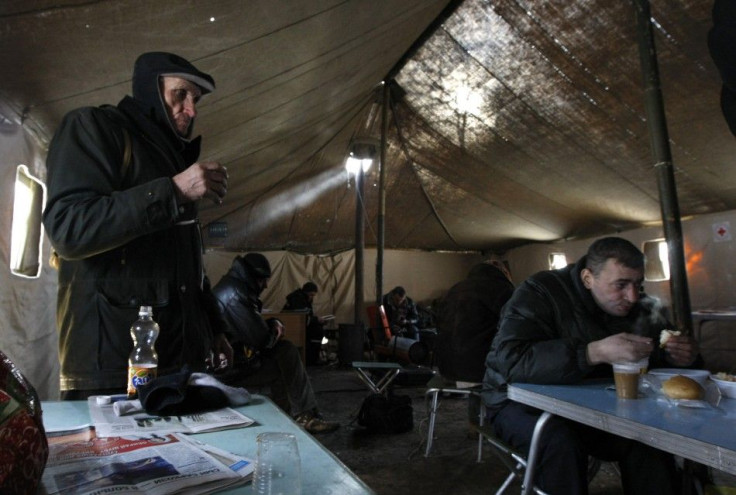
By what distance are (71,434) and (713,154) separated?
723 centimetres

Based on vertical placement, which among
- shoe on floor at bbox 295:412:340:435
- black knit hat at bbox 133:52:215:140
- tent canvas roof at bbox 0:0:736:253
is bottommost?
shoe on floor at bbox 295:412:340:435

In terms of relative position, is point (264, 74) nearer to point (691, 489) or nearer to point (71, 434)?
point (71, 434)

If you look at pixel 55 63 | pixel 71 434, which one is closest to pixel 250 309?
pixel 55 63

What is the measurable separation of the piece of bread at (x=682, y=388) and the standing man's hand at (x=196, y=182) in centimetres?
158

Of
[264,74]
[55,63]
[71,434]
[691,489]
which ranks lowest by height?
[691,489]

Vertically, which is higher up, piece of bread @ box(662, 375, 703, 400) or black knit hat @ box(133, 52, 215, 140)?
black knit hat @ box(133, 52, 215, 140)

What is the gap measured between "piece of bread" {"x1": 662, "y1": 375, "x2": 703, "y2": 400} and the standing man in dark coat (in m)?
1.55

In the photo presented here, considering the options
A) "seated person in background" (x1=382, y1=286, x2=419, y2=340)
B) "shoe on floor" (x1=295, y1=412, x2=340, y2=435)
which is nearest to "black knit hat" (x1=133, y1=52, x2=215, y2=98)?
"shoe on floor" (x1=295, y1=412, x2=340, y2=435)

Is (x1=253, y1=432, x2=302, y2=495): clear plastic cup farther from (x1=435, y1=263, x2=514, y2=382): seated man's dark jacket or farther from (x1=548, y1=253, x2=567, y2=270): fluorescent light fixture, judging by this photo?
(x1=548, y1=253, x2=567, y2=270): fluorescent light fixture

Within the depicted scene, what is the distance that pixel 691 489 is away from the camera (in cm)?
195

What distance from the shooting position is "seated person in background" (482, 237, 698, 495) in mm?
1721

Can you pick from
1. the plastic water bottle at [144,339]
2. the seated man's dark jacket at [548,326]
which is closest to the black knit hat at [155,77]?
the plastic water bottle at [144,339]

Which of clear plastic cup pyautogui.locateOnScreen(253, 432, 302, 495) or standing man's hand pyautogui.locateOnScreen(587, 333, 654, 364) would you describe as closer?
clear plastic cup pyautogui.locateOnScreen(253, 432, 302, 495)

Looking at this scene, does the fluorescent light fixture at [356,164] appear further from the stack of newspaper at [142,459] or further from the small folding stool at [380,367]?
the stack of newspaper at [142,459]
